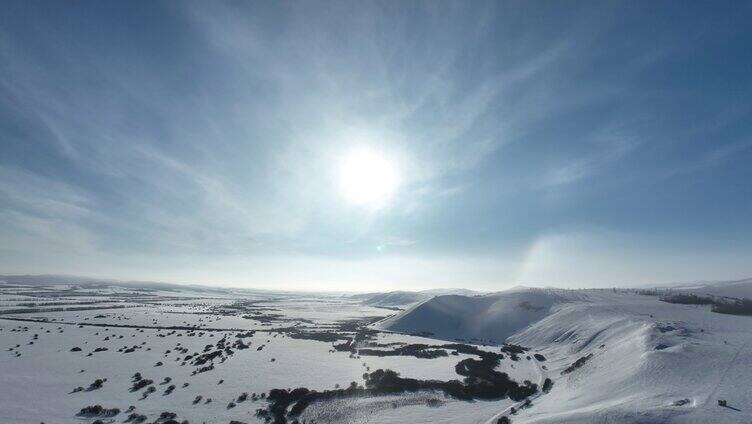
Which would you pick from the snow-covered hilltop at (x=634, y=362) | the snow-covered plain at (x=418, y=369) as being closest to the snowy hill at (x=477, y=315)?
the snow-covered hilltop at (x=634, y=362)

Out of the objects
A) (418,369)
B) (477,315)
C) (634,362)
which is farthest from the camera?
(477,315)

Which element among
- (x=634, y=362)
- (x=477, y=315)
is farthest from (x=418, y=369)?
(x=477, y=315)

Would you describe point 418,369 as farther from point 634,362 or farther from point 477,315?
point 477,315

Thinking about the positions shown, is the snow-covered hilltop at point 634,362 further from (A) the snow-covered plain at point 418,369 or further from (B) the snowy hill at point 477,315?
(B) the snowy hill at point 477,315

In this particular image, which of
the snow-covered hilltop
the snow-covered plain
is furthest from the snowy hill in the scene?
the snow-covered plain

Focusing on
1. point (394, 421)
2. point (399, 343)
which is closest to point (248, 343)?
point (399, 343)

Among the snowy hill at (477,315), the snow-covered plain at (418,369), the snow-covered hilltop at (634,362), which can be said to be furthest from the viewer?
the snowy hill at (477,315)

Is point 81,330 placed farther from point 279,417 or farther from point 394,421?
point 394,421

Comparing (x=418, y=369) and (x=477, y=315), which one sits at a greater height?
(x=477, y=315)

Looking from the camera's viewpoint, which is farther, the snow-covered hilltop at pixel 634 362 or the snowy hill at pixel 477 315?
the snowy hill at pixel 477 315
